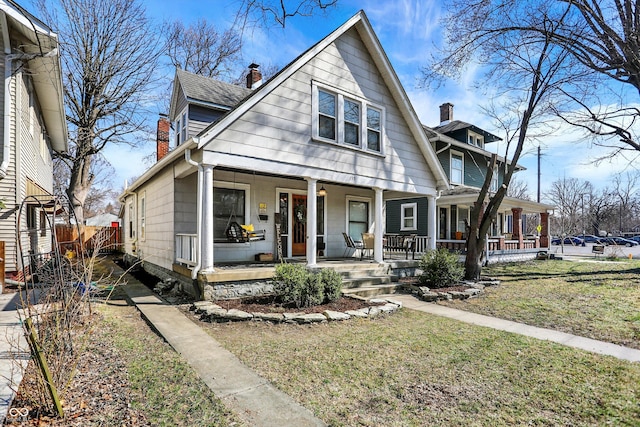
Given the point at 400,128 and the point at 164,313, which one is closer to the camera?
the point at 164,313

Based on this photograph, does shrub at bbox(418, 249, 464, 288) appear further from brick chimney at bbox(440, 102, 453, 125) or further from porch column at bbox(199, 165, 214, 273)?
brick chimney at bbox(440, 102, 453, 125)

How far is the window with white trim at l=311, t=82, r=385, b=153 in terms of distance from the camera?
9.06 meters

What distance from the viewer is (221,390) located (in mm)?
3463

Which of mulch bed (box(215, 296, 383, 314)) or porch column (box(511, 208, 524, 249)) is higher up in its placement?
porch column (box(511, 208, 524, 249))

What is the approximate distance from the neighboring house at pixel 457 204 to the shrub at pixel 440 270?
21.9 ft

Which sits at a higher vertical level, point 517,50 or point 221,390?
point 517,50

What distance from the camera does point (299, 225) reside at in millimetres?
11203

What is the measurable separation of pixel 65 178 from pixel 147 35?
2304 centimetres

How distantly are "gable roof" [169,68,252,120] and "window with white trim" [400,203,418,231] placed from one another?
9.98 meters

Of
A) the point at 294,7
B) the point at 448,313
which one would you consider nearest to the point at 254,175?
the point at 294,7

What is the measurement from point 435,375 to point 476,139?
67.0 ft

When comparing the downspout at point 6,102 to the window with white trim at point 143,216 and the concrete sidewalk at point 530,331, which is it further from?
the concrete sidewalk at point 530,331

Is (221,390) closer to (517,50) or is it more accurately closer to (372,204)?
(372,204)

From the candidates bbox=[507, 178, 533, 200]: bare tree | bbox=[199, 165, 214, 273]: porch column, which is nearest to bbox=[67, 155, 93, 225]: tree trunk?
bbox=[199, 165, 214, 273]: porch column
